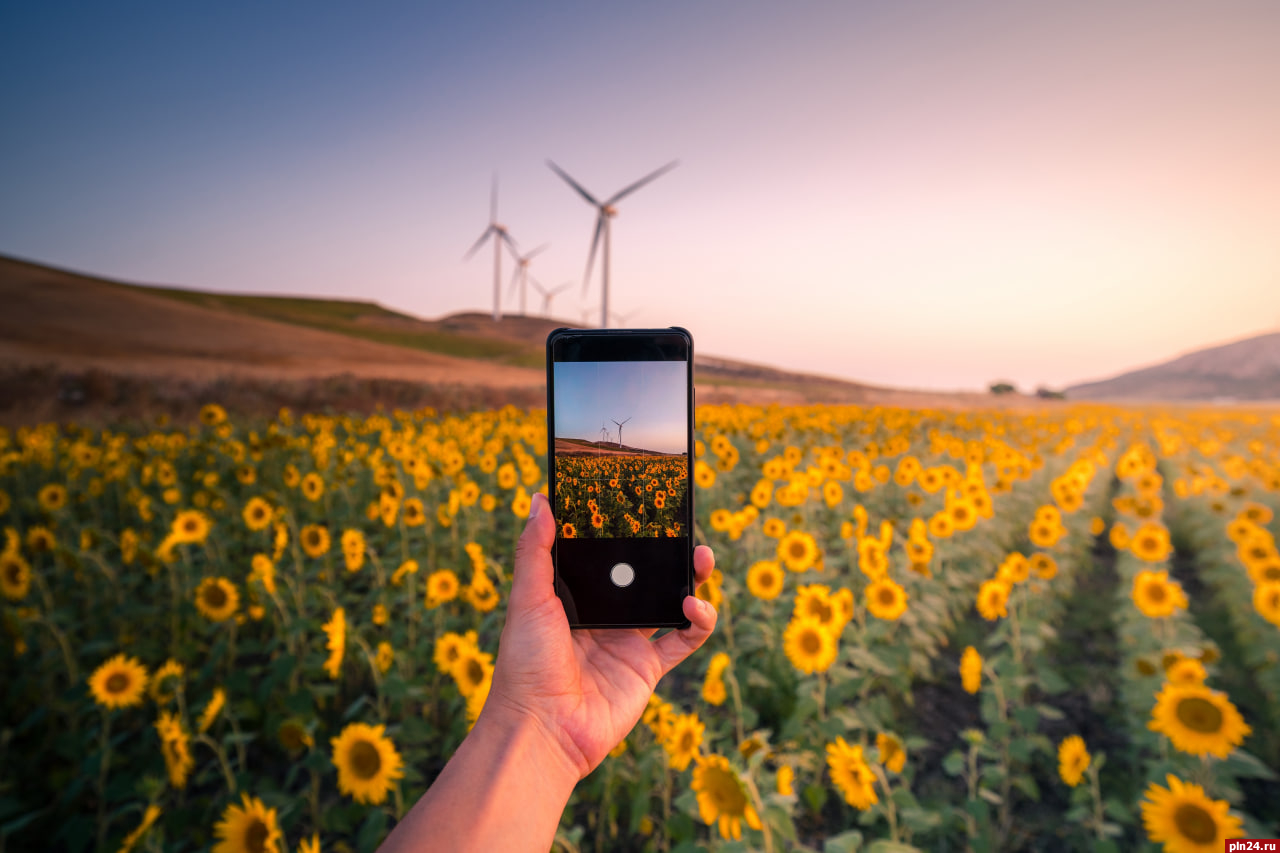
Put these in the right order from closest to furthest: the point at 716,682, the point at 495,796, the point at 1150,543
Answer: the point at 495,796 < the point at 716,682 < the point at 1150,543

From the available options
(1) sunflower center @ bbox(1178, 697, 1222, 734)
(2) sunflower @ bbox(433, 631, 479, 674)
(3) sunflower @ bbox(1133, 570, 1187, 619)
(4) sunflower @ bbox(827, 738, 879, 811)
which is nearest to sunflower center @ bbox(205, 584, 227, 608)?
(2) sunflower @ bbox(433, 631, 479, 674)

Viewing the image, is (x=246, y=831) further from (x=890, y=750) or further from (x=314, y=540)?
(x=314, y=540)

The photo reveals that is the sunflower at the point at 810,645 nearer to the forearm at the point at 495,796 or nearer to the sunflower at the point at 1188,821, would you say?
the sunflower at the point at 1188,821

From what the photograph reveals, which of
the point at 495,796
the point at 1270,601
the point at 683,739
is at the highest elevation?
the point at 495,796

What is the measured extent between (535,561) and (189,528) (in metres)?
4.88

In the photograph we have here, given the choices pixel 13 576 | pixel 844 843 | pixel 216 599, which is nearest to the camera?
pixel 844 843

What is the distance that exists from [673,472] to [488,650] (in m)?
3.75

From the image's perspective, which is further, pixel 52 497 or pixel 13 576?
pixel 52 497

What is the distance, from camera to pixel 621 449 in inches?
82.8

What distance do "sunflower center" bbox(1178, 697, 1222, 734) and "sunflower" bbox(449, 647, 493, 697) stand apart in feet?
11.7

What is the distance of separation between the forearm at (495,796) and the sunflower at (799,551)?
9.71 feet

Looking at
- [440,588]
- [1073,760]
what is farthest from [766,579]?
[440,588]

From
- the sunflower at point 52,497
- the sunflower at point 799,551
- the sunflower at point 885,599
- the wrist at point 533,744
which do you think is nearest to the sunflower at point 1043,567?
the sunflower at point 885,599

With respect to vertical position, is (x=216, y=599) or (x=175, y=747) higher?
(x=216, y=599)
